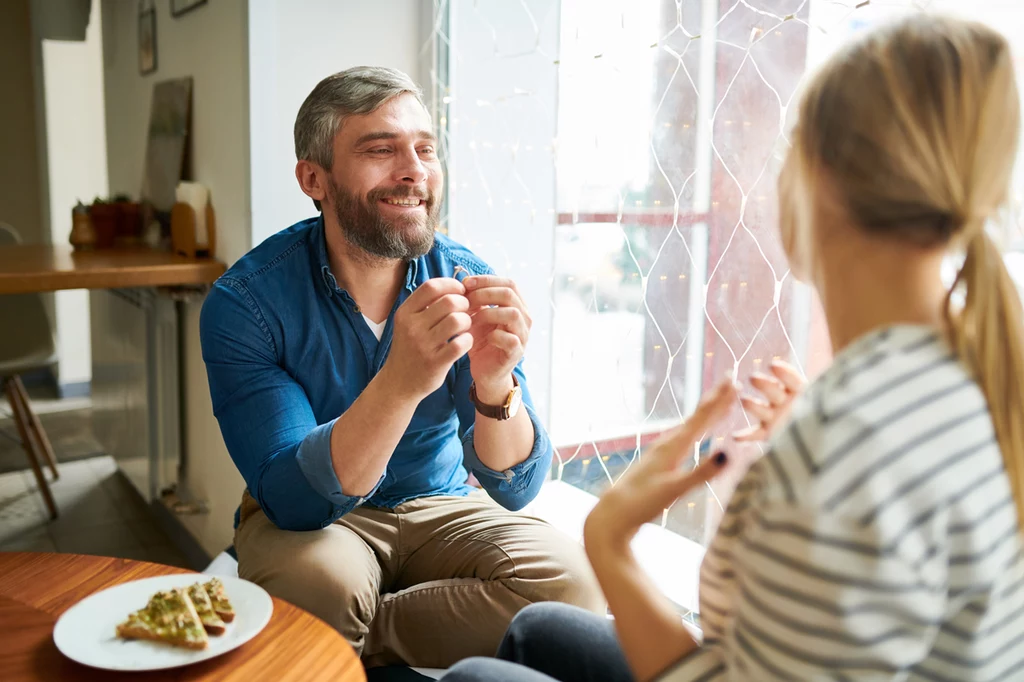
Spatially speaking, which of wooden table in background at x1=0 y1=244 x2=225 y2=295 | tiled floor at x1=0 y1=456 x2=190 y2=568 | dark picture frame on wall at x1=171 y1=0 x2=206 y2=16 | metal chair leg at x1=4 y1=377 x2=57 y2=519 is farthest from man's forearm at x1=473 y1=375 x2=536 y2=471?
metal chair leg at x1=4 y1=377 x2=57 y2=519

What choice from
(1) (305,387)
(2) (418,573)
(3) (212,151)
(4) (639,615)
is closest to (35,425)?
(3) (212,151)

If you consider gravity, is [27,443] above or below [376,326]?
below

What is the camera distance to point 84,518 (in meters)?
2.79

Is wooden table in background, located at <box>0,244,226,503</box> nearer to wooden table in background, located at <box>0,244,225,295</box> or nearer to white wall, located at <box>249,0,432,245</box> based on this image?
wooden table in background, located at <box>0,244,225,295</box>

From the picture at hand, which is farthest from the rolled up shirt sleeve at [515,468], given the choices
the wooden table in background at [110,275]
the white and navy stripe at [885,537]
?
the wooden table in background at [110,275]

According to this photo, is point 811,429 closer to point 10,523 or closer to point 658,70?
point 658,70

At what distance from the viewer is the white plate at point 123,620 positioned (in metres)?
0.82

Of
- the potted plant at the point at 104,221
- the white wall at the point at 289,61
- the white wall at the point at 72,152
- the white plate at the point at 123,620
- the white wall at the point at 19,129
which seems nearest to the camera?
the white plate at the point at 123,620

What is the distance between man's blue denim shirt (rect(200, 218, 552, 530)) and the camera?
1.25 m

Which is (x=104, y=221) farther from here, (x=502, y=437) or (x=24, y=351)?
(x=502, y=437)

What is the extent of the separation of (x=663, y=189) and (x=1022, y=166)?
569mm

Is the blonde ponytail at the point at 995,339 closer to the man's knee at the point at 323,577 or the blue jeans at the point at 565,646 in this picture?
the blue jeans at the point at 565,646

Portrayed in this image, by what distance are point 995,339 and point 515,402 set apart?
804 millimetres

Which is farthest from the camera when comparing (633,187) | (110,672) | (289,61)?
(289,61)
